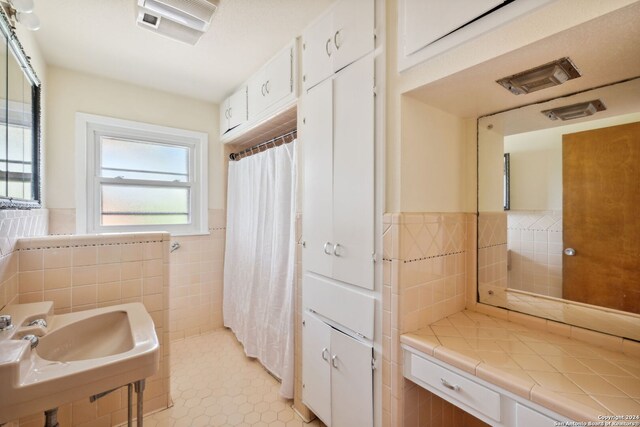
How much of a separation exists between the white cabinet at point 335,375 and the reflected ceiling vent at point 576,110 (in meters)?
→ 1.32

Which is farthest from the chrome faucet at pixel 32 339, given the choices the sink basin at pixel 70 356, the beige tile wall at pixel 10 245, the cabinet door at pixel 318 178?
the cabinet door at pixel 318 178

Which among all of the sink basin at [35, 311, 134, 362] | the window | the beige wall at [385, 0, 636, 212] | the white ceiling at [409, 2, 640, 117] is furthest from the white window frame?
the white ceiling at [409, 2, 640, 117]

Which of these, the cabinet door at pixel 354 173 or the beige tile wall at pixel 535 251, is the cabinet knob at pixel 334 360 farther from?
the beige tile wall at pixel 535 251

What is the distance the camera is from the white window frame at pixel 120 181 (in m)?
2.18

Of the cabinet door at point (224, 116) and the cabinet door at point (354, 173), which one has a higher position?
the cabinet door at point (224, 116)

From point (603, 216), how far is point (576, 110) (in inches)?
17.9

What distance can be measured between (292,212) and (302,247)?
315mm

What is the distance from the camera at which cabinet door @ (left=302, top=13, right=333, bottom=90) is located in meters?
1.42

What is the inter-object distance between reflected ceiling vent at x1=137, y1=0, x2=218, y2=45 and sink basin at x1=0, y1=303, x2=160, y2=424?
1.55 m

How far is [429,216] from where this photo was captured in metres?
1.24

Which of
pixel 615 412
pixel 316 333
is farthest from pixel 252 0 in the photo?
pixel 615 412

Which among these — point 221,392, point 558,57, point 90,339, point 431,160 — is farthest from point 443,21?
point 221,392

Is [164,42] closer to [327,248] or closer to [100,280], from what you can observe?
[100,280]

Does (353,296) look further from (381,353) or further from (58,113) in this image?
(58,113)
